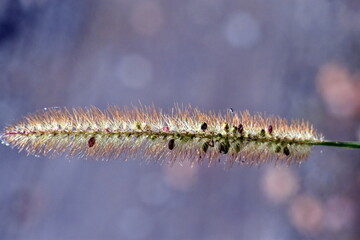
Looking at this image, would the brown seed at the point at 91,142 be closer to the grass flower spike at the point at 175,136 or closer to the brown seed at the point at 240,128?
the grass flower spike at the point at 175,136

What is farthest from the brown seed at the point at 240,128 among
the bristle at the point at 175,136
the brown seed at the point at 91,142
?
the brown seed at the point at 91,142

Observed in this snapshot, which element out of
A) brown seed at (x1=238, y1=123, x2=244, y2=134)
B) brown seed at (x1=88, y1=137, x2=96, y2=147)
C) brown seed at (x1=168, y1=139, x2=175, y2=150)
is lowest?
brown seed at (x1=88, y1=137, x2=96, y2=147)

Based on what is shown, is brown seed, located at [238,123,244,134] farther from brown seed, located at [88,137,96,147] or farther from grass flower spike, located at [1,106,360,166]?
brown seed, located at [88,137,96,147]

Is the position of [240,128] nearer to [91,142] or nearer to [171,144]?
[171,144]

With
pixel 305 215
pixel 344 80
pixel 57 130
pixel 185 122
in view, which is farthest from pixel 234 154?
pixel 344 80

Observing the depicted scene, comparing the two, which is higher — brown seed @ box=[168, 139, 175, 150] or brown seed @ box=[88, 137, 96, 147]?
brown seed @ box=[168, 139, 175, 150]

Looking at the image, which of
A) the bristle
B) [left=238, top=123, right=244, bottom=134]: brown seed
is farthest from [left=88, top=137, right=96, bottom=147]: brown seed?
[left=238, top=123, right=244, bottom=134]: brown seed

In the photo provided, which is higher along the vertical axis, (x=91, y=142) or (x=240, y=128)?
(x=240, y=128)

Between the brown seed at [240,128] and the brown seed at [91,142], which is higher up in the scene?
the brown seed at [240,128]

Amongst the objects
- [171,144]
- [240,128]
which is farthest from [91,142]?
[240,128]
